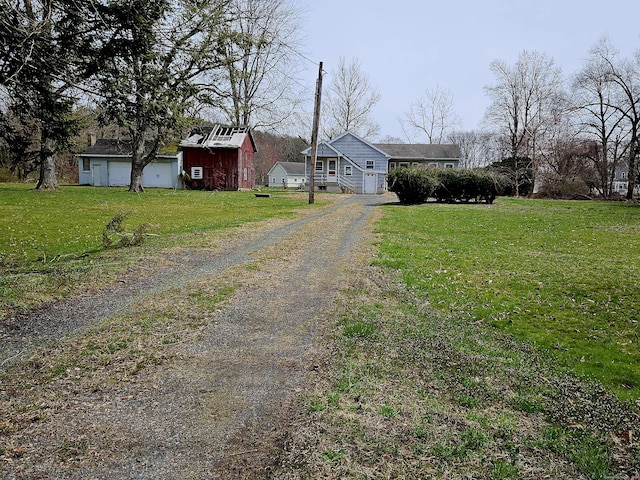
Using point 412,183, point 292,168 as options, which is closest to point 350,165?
point 412,183

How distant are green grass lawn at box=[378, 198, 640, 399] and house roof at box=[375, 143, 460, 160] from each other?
37146 mm

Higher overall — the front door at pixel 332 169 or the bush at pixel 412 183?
the front door at pixel 332 169

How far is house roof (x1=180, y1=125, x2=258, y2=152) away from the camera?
125ft

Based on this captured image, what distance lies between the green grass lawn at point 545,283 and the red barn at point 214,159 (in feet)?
87.9

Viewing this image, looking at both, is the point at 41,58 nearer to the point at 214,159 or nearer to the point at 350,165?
the point at 214,159

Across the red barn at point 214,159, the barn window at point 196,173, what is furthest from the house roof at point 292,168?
the barn window at point 196,173

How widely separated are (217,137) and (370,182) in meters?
15.0

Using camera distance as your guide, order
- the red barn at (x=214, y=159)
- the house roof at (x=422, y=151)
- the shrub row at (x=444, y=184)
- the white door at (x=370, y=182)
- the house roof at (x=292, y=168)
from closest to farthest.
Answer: the shrub row at (x=444, y=184)
the red barn at (x=214, y=159)
the white door at (x=370, y=182)
the house roof at (x=422, y=151)
the house roof at (x=292, y=168)

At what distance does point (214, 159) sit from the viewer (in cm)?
3894

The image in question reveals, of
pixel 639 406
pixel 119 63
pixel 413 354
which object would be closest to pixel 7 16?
pixel 119 63

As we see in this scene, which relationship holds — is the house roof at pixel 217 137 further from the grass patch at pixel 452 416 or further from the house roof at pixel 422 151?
the grass patch at pixel 452 416

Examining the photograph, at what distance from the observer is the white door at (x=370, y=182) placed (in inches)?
1720

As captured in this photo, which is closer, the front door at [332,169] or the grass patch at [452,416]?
the grass patch at [452,416]

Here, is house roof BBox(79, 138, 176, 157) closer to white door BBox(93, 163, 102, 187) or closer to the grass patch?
white door BBox(93, 163, 102, 187)
